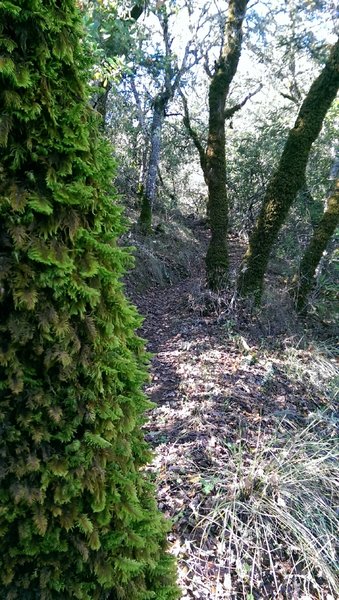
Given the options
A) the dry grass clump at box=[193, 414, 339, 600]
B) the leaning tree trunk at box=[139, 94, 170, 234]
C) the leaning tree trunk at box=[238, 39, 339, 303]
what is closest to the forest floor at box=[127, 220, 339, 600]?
the dry grass clump at box=[193, 414, 339, 600]

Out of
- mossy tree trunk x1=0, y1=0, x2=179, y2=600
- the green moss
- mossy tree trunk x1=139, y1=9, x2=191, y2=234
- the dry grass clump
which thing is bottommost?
the dry grass clump

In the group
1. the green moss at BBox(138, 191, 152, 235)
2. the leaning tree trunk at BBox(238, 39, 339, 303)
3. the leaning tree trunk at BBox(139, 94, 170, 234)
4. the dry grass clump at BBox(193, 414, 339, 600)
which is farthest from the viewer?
the green moss at BBox(138, 191, 152, 235)

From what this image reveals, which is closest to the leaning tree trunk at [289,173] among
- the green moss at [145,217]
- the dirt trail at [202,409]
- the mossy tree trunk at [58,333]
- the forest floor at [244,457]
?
the dirt trail at [202,409]

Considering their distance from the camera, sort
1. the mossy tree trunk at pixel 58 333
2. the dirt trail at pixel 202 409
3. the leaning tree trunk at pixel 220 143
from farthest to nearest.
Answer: the leaning tree trunk at pixel 220 143 < the dirt trail at pixel 202 409 < the mossy tree trunk at pixel 58 333

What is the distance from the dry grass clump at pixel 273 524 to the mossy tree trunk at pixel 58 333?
1.34m

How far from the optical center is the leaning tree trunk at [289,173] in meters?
5.27

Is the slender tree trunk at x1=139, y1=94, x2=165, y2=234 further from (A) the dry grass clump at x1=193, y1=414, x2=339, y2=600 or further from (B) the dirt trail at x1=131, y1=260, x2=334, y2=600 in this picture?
(A) the dry grass clump at x1=193, y1=414, x2=339, y2=600

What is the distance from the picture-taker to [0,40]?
32.6 inches

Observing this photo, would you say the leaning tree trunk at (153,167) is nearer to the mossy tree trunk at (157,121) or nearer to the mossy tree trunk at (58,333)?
the mossy tree trunk at (157,121)

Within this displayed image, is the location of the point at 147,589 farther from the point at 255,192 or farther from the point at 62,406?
the point at 255,192

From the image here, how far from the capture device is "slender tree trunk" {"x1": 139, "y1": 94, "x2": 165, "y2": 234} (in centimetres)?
989

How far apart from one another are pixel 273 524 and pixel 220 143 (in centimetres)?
589

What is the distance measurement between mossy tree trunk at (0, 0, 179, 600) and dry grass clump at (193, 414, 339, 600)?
1.34 m

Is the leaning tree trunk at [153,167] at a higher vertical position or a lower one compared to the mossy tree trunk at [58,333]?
higher
